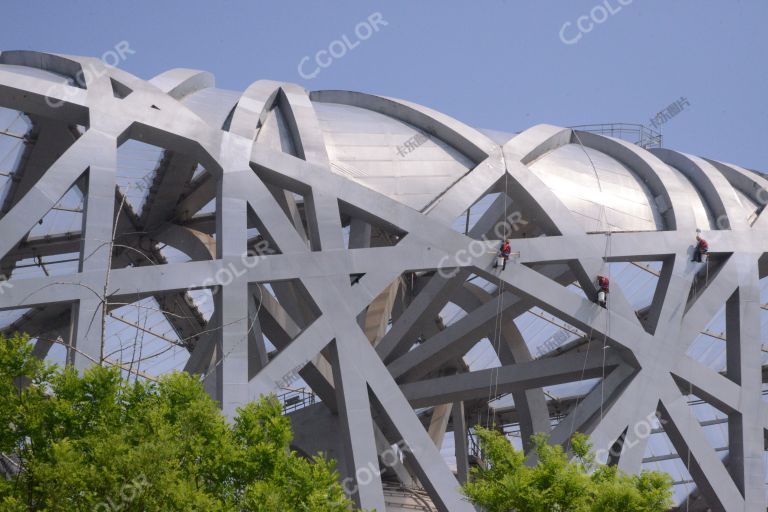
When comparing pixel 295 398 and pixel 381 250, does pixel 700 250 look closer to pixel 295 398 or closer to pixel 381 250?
pixel 381 250

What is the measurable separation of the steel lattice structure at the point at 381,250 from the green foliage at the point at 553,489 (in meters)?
5.98

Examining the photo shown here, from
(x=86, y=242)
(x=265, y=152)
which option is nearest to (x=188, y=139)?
(x=265, y=152)

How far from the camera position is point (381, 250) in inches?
1246

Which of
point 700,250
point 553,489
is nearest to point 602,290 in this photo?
point 700,250

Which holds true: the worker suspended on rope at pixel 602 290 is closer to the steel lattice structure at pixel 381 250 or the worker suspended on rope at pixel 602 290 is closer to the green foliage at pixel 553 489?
the steel lattice structure at pixel 381 250

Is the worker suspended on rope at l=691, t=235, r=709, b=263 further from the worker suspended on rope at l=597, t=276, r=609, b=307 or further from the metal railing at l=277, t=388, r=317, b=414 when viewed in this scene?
the metal railing at l=277, t=388, r=317, b=414

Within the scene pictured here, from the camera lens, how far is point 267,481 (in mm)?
21234

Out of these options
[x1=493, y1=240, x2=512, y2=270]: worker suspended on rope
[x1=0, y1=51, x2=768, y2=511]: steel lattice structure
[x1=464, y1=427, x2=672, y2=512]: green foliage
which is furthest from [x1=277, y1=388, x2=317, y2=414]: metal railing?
[x1=464, y1=427, x2=672, y2=512]: green foliage

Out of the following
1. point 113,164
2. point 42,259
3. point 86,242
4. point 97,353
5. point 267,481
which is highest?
point 42,259

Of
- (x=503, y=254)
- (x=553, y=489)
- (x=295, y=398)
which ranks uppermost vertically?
(x=295, y=398)

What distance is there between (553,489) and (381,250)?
1032 cm

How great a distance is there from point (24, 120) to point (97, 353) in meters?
11.5

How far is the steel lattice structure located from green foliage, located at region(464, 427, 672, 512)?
5978 millimetres

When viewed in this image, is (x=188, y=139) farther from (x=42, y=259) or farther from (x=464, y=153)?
(x=42, y=259)
